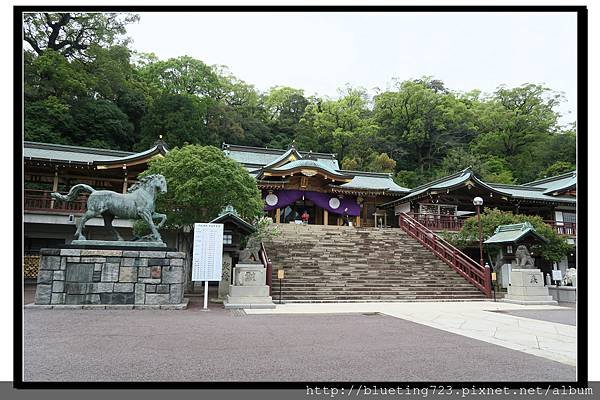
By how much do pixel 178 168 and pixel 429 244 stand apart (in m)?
12.0

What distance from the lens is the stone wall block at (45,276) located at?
9.69m

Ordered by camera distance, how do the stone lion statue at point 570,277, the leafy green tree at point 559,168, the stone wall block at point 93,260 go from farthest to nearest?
the leafy green tree at point 559,168, the stone lion statue at point 570,277, the stone wall block at point 93,260

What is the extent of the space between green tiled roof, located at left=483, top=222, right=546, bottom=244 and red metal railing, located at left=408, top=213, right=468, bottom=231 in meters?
5.67

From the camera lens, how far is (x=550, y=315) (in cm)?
1048

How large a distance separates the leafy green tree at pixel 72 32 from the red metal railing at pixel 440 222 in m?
24.9

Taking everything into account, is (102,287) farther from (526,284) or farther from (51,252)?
(526,284)

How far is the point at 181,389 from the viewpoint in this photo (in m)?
3.79

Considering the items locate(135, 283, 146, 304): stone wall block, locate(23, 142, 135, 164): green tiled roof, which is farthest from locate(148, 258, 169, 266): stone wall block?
locate(23, 142, 135, 164): green tiled roof

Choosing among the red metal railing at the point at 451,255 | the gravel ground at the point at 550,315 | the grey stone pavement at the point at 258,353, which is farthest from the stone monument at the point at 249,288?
the red metal railing at the point at 451,255

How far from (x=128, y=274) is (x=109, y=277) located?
1.45 feet

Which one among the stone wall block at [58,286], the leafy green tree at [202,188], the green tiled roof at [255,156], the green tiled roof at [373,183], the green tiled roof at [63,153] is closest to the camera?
the stone wall block at [58,286]

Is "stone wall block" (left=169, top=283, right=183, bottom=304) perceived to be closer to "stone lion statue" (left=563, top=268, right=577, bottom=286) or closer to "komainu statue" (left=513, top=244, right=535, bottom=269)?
"komainu statue" (left=513, top=244, right=535, bottom=269)

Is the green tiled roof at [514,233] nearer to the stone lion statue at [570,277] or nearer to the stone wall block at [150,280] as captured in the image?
the stone lion statue at [570,277]

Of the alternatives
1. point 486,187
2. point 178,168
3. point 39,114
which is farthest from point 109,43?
point 486,187
